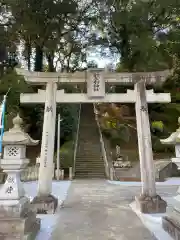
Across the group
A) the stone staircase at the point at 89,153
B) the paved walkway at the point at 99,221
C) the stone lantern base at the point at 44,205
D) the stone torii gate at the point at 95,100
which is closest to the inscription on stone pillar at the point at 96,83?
the stone torii gate at the point at 95,100

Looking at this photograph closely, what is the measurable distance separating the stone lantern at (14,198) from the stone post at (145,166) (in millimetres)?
3098

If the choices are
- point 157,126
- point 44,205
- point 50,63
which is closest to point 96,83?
point 44,205

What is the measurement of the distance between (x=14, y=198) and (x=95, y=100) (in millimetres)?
3830

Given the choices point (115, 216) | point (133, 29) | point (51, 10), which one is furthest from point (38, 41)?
point (115, 216)

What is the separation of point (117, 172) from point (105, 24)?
11.1 m

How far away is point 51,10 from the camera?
16.6m

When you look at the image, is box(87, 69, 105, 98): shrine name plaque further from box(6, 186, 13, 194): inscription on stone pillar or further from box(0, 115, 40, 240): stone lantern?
box(6, 186, 13, 194): inscription on stone pillar

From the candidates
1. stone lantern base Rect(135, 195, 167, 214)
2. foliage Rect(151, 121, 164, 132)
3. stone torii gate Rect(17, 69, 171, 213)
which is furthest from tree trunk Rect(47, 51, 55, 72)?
stone lantern base Rect(135, 195, 167, 214)

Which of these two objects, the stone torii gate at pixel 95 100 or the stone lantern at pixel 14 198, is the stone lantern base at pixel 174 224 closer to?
the stone torii gate at pixel 95 100

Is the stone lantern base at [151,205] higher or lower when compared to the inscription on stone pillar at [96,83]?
lower

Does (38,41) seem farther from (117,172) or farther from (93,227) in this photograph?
(93,227)

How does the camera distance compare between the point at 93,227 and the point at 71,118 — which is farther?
the point at 71,118

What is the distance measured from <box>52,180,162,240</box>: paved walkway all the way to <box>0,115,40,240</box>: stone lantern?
712mm

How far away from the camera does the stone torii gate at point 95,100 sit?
704cm
